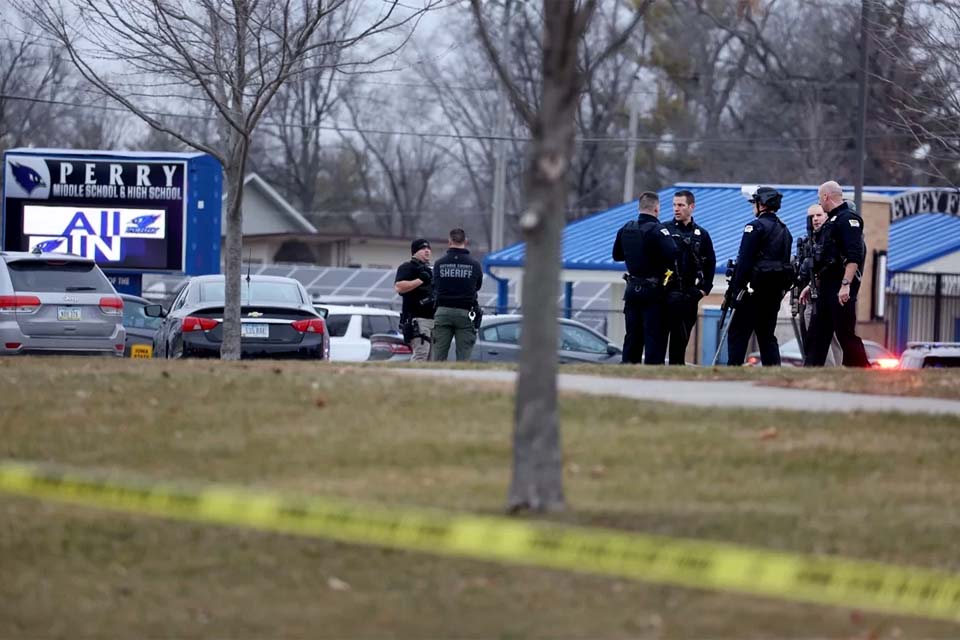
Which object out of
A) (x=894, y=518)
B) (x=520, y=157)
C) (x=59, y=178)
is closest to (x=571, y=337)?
(x=59, y=178)

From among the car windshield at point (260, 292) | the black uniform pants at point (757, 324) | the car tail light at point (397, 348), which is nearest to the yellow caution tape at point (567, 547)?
the black uniform pants at point (757, 324)

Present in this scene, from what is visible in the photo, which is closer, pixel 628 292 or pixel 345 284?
pixel 628 292

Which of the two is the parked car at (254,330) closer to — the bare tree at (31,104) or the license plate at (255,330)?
the license plate at (255,330)

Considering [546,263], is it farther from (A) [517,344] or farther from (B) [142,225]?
(B) [142,225]

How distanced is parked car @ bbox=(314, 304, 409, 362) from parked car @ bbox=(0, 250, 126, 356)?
3938 millimetres

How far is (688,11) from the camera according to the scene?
163ft

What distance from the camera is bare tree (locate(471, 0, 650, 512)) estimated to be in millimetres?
6660

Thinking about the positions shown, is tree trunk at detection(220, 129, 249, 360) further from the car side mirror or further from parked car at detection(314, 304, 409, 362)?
parked car at detection(314, 304, 409, 362)

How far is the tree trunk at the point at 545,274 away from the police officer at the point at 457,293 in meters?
8.95

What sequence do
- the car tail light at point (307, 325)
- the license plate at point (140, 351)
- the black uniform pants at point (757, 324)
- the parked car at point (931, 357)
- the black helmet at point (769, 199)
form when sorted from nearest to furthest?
the black helmet at point (769, 199), the black uniform pants at point (757, 324), the parked car at point (931, 357), the car tail light at point (307, 325), the license plate at point (140, 351)

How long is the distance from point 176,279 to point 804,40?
21.9 metres

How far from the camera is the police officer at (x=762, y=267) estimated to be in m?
14.1

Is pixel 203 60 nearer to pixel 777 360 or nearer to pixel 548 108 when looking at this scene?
pixel 777 360

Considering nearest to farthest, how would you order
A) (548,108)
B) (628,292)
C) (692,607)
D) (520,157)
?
(692,607) < (548,108) < (628,292) < (520,157)
